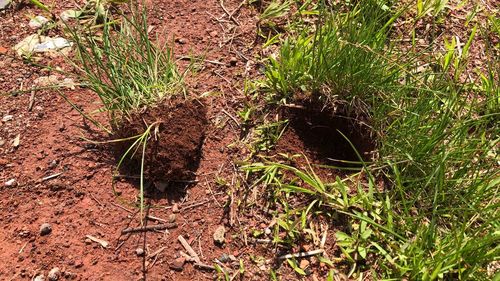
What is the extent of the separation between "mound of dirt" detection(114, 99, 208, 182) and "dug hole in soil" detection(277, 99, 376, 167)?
Result: 0.41 metres

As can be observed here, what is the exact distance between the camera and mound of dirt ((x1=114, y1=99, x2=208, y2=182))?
1933mm

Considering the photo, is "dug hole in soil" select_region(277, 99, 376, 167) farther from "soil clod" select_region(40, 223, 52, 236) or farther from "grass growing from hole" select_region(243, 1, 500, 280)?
"soil clod" select_region(40, 223, 52, 236)

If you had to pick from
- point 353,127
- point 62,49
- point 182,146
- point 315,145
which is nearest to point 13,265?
point 182,146

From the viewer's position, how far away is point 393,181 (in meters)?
1.95

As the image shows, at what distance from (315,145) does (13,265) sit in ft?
4.50

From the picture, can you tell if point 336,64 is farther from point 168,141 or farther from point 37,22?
point 37,22

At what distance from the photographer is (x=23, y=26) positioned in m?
2.49

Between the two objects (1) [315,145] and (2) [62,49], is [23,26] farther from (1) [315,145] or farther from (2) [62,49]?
(1) [315,145]

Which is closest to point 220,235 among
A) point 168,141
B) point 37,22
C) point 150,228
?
point 150,228

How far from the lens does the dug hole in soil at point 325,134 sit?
2.08m

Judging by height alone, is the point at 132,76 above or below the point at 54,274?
above

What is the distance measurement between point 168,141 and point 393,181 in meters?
0.99

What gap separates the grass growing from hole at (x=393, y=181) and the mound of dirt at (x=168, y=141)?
28 cm

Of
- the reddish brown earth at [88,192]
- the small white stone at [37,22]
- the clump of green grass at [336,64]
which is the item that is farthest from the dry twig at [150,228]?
the small white stone at [37,22]
